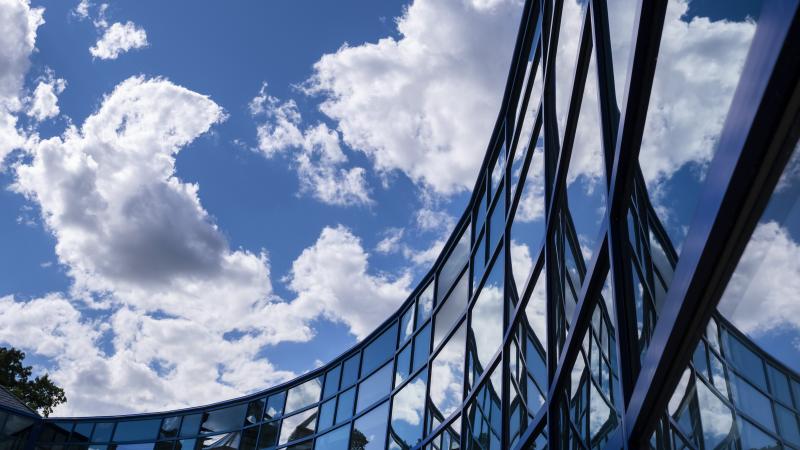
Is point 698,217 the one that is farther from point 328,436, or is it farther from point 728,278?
point 328,436

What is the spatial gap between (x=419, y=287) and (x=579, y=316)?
1275 cm

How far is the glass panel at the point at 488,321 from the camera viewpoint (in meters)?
11.1

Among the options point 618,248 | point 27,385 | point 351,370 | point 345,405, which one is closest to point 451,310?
point 345,405

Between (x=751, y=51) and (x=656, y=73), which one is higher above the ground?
(x=656, y=73)

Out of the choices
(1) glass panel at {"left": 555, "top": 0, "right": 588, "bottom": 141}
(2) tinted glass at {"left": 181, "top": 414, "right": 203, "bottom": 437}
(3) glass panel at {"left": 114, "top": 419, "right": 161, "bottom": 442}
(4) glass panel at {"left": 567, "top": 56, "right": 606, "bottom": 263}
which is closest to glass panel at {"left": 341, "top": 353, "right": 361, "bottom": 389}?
(2) tinted glass at {"left": 181, "top": 414, "right": 203, "bottom": 437}

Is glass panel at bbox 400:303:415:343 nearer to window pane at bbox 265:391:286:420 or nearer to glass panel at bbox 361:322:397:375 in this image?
glass panel at bbox 361:322:397:375

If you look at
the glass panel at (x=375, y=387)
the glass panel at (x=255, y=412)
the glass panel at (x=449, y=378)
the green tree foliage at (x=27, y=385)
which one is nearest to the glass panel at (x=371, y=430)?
the glass panel at (x=375, y=387)

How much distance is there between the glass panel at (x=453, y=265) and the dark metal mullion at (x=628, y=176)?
10191 millimetres

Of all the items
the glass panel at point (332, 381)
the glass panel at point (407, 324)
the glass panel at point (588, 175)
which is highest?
the glass panel at point (407, 324)

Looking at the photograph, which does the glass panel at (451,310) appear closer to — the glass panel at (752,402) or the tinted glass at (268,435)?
the tinted glass at (268,435)

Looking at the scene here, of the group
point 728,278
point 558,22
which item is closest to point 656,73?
point 728,278

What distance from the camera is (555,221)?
794 centimetres

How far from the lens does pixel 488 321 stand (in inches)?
466

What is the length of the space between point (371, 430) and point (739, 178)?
16751mm
